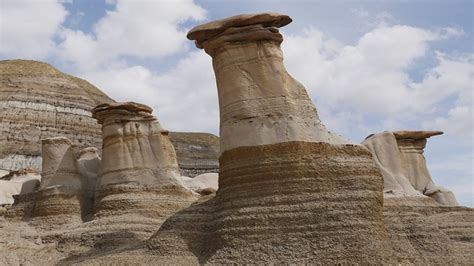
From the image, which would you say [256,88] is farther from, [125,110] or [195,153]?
[195,153]

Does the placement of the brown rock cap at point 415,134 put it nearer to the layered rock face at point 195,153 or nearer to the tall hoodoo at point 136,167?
the tall hoodoo at point 136,167

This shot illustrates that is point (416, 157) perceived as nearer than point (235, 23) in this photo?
No

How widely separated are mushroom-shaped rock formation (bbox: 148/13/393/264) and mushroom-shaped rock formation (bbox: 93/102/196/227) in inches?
330

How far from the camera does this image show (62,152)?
96.6 feet

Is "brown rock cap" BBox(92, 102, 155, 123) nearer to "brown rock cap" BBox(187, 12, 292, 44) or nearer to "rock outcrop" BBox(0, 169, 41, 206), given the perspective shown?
"rock outcrop" BBox(0, 169, 41, 206)

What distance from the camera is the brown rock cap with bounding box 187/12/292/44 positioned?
17.5 m

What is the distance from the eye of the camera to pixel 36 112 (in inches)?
2557

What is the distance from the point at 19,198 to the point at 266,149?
17083 millimetres

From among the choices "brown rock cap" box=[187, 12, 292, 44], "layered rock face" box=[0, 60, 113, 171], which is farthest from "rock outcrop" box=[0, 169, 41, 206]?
"layered rock face" box=[0, 60, 113, 171]

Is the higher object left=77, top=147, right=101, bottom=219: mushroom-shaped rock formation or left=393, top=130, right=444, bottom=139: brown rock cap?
left=393, top=130, right=444, bottom=139: brown rock cap

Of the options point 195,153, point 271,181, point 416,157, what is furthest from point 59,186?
point 195,153

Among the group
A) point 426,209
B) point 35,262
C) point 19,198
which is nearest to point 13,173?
point 19,198

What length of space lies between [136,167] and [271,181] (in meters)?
12.2

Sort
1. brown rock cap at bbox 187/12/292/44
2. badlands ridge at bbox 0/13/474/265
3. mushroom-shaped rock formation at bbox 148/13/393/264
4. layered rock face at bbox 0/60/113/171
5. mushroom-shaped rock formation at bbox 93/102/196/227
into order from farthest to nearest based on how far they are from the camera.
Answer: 1. layered rock face at bbox 0/60/113/171
2. mushroom-shaped rock formation at bbox 93/102/196/227
3. brown rock cap at bbox 187/12/292/44
4. badlands ridge at bbox 0/13/474/265
5. mushroom-shaped rock formation at bbox 148/13/393/264
